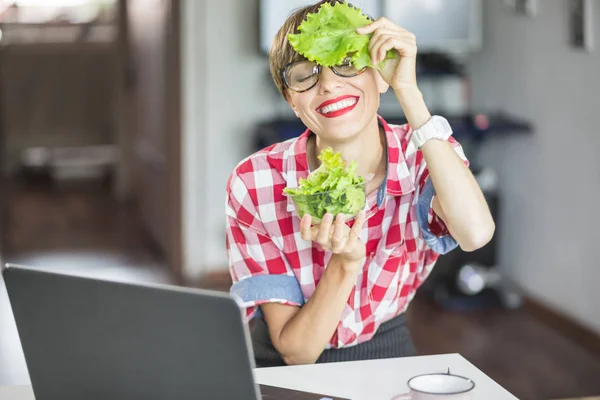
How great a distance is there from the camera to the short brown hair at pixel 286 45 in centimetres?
169

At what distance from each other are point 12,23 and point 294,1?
4.20 metres

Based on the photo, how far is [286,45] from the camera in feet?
5.57

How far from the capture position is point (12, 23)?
7855 millimetres

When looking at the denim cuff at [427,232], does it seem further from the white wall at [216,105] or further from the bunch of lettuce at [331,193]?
the white wall at [216,105]

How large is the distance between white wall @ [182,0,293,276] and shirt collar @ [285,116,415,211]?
2.88 meters

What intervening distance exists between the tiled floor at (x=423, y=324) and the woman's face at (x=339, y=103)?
6.04 ft

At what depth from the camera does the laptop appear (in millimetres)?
1011

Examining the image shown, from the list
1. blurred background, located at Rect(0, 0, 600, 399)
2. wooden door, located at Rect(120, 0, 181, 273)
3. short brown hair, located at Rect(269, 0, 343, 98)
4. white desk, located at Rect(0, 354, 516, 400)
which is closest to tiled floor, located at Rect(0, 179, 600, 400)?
blurred background, located at Rect(0, 0, 600, 399)

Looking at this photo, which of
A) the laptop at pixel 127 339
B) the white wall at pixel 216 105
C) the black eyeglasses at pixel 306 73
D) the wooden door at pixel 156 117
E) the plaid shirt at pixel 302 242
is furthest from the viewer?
the wooden door at pixel 156 117

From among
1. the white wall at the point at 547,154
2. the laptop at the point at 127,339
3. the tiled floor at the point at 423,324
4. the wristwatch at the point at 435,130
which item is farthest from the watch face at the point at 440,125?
the white wall at the point at 547,154

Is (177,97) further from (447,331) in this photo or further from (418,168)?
(418,168)

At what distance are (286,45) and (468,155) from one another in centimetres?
308

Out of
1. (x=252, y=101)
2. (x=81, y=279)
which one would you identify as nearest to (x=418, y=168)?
(x=81, y=279)

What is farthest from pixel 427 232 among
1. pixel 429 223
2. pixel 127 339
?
pixel 127 339
